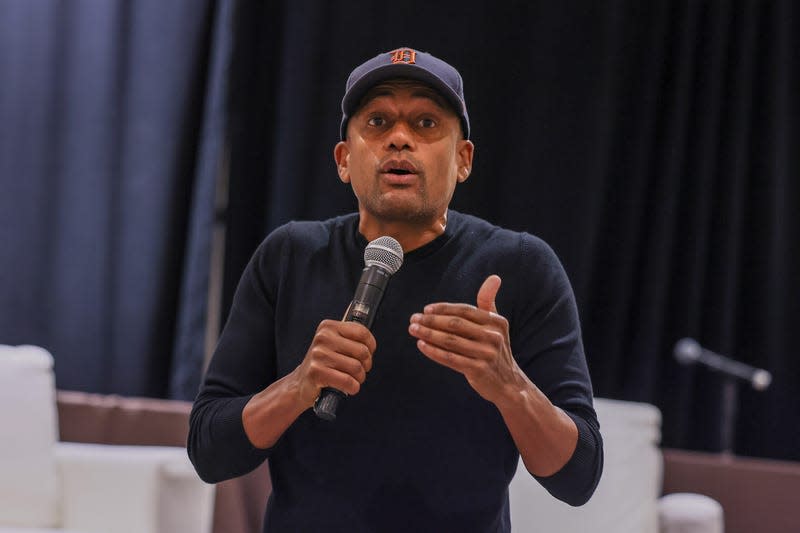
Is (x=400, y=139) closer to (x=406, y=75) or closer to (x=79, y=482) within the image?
(x=406, y=75)

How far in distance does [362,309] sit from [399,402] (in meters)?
0.20

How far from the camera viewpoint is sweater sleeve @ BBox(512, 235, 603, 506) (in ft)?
3.56

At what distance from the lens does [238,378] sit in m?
1.19

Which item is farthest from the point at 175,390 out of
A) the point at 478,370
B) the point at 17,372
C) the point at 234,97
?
the point at 478,370

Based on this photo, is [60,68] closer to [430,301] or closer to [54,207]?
[54,207]

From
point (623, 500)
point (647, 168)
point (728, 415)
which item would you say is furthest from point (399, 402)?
point (647, 168)

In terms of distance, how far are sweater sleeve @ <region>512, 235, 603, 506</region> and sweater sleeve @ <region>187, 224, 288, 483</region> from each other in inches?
13.9

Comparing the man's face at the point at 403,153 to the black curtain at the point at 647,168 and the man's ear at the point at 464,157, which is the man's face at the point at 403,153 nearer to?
the man's ear at the point at 464,157

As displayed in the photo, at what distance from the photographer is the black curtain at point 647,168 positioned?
2891mm

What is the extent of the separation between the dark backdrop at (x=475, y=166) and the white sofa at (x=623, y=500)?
0.54 m

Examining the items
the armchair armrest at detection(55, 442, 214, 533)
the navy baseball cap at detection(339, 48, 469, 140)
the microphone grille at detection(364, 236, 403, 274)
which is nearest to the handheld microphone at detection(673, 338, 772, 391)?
the armchair armrest at detection(55, 442, 214, 533)

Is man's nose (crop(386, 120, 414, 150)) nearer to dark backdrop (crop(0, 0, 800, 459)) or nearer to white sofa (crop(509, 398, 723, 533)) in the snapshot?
white sofa (crop(509, 398, 723, 533))

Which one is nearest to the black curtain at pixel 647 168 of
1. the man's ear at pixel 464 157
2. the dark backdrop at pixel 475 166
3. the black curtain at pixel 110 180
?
the dark backdrop at pixel 475 166

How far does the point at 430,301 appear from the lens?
→ 118 centimetres
